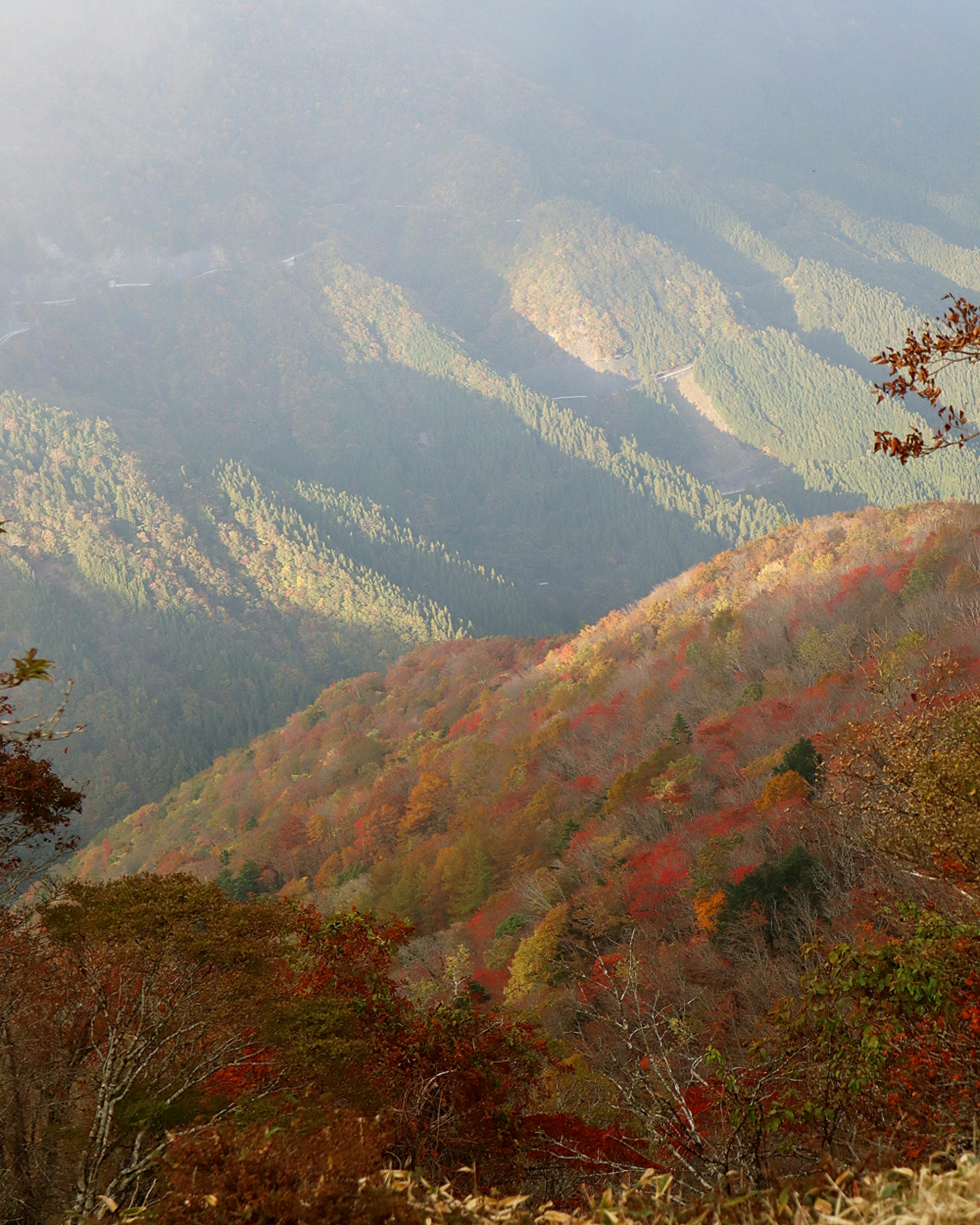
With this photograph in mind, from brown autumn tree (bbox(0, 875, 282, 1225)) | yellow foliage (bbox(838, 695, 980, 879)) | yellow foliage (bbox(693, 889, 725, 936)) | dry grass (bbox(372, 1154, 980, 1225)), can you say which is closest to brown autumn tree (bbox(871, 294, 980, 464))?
dry grass (bbox(372, 1154, 980, 1225))

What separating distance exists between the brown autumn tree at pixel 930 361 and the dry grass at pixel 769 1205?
4889 millimetres

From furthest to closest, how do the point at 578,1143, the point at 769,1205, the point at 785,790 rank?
the point at 785,790 → the point at 578,1143 → the point at 769,1205

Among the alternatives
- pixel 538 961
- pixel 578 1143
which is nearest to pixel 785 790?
pixel 538 961

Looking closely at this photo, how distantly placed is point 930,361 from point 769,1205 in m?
6.31

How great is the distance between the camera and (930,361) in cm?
664

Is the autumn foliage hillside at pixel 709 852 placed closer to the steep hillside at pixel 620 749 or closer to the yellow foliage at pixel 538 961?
the yellow foliage at pixel 538 961

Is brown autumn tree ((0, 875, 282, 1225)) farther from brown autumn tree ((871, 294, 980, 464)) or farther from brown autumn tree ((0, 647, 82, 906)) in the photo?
brown autumn tree ((871, 294, 980, 464))

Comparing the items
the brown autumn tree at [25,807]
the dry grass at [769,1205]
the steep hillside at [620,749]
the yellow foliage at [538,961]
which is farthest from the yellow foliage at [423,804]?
the dry grass at [769,1205]

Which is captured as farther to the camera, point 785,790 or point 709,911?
point 785,790

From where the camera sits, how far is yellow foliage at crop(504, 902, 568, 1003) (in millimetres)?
31016

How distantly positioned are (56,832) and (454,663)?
106046 millimetres

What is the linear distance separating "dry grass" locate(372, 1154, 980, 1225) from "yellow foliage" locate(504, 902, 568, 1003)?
26.8 metres

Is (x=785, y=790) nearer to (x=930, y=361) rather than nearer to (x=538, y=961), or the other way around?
(x=538, y=961)

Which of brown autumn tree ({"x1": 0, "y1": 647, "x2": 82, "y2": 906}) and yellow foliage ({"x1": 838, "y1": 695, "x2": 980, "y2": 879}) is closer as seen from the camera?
yellow foliage ({"x1": 838, "y1": 695, "x2": 980, "y2": 879})
